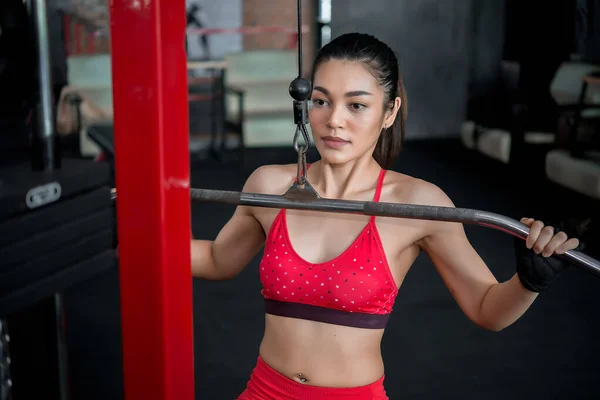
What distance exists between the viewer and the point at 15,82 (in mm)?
818

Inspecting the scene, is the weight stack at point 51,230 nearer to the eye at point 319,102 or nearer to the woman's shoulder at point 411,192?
the eye at point 319,102

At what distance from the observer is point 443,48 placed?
704 centimetres

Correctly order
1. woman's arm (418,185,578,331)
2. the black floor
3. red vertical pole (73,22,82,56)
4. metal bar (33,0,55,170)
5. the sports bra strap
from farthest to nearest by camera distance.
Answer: red vertical pole (73,22,82,56), the black floor, the sports bra strap, woman's arm (418,185,578,331), metal bar (33,0,55,170)

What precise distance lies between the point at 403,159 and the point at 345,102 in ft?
14.6

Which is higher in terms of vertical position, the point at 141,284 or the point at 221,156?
the point at 141,284

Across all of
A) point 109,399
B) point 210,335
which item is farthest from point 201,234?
point 109,399

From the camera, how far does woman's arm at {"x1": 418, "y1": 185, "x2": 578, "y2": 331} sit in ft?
3.87

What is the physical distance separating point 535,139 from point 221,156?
7.99 feet

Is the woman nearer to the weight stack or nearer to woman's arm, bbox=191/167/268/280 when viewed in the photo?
woman's arm, bbox=191/167/268/280

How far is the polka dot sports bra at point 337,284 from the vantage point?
123 cm

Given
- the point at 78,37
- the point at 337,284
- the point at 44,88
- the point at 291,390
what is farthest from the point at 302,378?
the point at 78,37

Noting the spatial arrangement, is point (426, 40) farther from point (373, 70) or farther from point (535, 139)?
point (373, 70)

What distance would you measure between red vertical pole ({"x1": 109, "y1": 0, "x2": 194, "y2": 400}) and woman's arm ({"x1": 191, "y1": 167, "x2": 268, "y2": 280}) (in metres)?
0.67

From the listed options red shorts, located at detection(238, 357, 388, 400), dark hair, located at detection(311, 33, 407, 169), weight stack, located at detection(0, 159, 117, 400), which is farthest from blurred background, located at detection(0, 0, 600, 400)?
red shorts, located at detection(238, 357, 388, 400)
